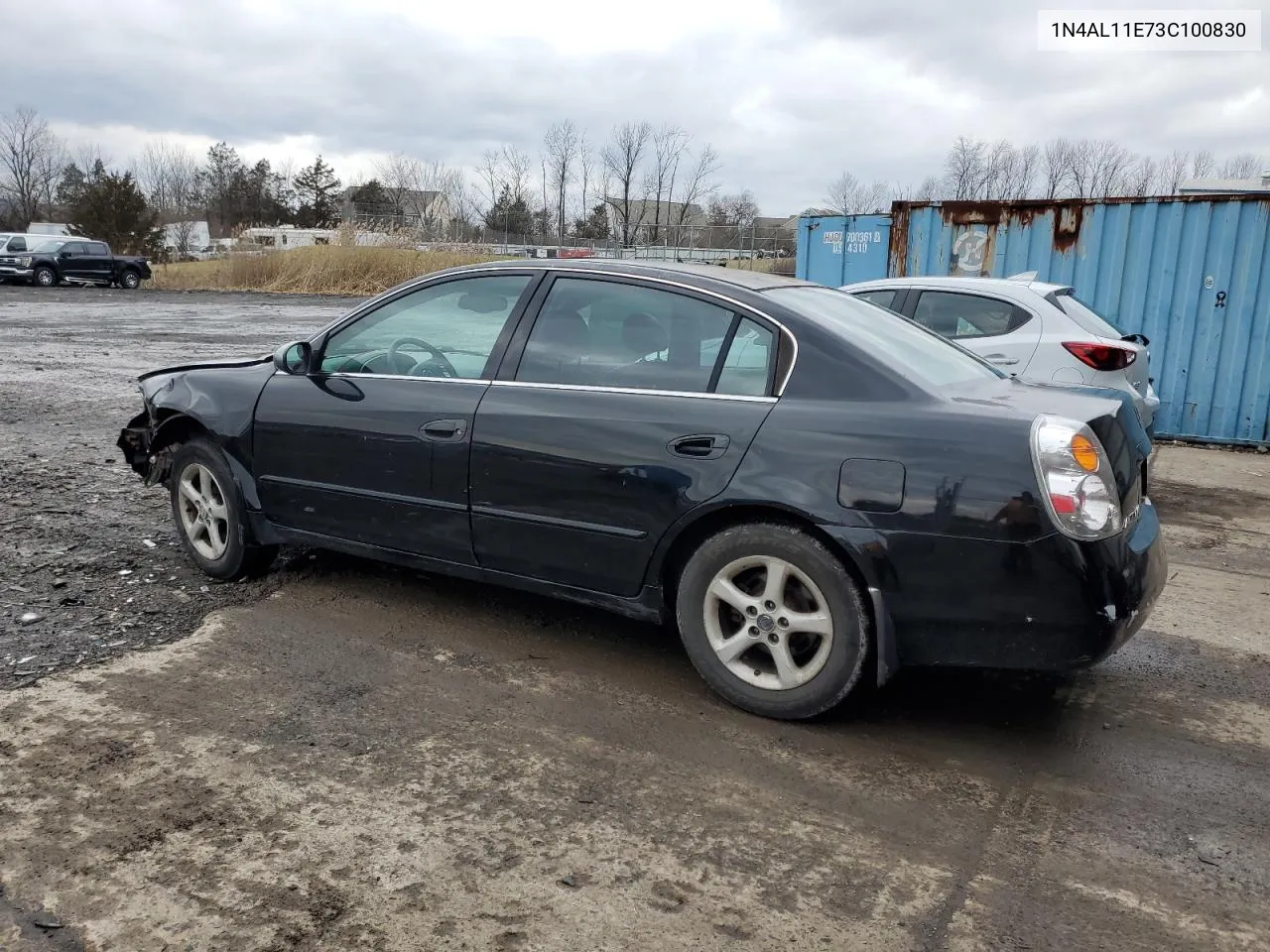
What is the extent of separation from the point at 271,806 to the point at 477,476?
4.86ft

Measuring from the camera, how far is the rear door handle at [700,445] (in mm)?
3529

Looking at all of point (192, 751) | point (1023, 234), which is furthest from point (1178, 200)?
point (192, 751)

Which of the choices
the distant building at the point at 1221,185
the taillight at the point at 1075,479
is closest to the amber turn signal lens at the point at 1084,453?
the taillight at the point at 1075,479

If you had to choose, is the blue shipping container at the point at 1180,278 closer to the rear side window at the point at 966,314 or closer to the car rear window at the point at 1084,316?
the car rear window at the point at 1084,316

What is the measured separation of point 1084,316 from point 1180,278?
321 centimetres

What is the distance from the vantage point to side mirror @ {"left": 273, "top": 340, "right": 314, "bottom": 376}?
459 centimetres

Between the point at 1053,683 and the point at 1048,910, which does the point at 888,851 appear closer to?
the point at 1048,910

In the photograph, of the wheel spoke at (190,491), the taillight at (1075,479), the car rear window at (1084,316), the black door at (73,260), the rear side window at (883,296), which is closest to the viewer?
the taillight at (1075,479)

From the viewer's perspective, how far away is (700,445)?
3.56 metres

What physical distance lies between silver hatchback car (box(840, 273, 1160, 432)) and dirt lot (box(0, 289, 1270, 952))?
2.51 m

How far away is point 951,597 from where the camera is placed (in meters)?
3.21

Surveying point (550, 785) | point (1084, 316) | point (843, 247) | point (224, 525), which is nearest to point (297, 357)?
point (224, 525)

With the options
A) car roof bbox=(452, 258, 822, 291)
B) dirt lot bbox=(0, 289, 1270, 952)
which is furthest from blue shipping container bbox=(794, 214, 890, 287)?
car roof bbox=(452, 258, 822, 291)

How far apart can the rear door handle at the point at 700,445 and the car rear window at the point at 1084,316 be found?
16.2 feet
